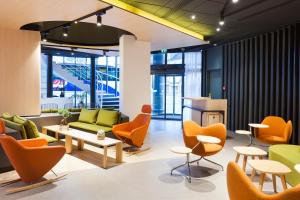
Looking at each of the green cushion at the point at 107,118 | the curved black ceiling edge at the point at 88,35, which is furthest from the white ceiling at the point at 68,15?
the green cushion at the point at 107,118

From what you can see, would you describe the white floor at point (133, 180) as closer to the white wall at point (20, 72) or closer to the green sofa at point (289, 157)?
the green sofa at point (289, 157)

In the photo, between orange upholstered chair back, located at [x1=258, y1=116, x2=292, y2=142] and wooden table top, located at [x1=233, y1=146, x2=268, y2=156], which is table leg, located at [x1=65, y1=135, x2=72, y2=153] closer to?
wooden table top, located at [x1=233, y1=146, x2=268, y2=156]

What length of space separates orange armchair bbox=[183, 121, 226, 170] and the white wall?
14.9 ft

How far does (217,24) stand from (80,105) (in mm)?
7684

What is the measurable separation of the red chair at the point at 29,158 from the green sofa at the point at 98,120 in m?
2.33

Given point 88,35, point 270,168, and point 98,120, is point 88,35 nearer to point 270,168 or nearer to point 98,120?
point 98,120

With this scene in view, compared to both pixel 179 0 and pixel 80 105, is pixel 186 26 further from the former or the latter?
pixel 80 105

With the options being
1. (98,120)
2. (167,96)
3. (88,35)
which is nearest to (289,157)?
(98,120)

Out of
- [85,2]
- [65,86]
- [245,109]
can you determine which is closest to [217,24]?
[245,109]

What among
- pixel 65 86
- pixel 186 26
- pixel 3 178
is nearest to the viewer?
pixel 3 178

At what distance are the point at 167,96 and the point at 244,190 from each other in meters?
9.32

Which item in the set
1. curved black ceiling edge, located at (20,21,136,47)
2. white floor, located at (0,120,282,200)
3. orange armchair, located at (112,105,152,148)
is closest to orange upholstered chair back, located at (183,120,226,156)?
white floor, located at (0,120,282,200)

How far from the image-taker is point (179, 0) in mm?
4992

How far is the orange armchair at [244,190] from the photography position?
2.08 metres
